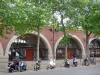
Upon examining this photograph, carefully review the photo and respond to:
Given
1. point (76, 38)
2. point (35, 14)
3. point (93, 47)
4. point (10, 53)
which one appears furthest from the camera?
point (93, 47)

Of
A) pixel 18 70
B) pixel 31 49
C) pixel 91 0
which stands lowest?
pixel 18 70

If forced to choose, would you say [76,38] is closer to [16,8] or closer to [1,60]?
[1,60]

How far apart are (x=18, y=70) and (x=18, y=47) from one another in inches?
669

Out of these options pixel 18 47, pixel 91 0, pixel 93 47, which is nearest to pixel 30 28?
pixel 91 0

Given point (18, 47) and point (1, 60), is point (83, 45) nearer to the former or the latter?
point (18, 47)

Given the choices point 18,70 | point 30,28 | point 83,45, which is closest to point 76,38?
point 83,45

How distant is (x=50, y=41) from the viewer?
159 feet

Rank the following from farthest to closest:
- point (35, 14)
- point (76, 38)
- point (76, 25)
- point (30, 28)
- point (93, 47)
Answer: point (93, 47), point (76, 38), point (76, 25), point (30, 28), point (35, 14)

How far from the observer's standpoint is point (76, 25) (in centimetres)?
3925

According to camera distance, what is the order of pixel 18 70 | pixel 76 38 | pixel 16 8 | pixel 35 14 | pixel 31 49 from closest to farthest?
pixel 16 8 → pixel 35 14 → pixel 18 70 → pixel 31 49 → pixel 76 38

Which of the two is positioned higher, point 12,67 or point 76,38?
point 76,38

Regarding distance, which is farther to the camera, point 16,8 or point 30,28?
point 30,28

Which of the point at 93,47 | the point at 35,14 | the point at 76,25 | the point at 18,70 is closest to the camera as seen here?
the point at 35,14

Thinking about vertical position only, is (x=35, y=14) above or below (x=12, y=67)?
above
